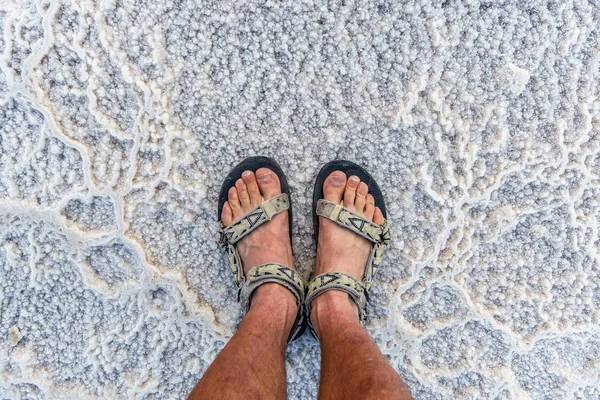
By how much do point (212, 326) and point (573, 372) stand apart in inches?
29.4

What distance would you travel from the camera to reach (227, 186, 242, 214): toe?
85 cm

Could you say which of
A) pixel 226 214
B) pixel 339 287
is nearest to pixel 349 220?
pixel 339 287

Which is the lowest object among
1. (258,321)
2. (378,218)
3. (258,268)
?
(258,321)

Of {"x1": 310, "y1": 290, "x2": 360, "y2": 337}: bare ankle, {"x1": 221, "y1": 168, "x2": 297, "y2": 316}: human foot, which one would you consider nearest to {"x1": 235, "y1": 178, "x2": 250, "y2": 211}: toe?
{"x1": 221, "y1": 168, "x2": 297, "y2": 316}: human foot

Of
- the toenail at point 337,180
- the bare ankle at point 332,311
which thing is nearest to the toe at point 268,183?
the toenail at point 337,180

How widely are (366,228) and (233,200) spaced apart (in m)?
0.27

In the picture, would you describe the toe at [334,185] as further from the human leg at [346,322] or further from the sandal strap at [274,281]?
the sandal strap at [274,281]

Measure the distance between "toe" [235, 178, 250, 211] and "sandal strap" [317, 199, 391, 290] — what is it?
0.14 metres

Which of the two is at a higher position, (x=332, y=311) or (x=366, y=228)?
(x=366, y=228)

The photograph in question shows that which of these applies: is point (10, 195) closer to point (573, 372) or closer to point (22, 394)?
point (22, 394)

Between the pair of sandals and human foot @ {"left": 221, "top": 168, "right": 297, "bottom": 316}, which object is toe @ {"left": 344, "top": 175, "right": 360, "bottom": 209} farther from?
human foot @ {"left": 221, "top": 168, "right": 297, "bottom": 316}

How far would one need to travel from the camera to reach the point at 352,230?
0.88 metres

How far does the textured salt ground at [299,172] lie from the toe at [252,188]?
0.17 ft

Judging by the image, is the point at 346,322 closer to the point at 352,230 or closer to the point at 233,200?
the point at 352,230
